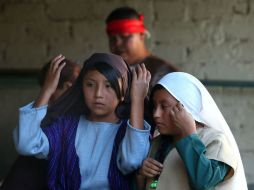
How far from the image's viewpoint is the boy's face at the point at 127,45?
4590 millimetres

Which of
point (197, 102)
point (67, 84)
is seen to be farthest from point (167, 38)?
point (197, 102)

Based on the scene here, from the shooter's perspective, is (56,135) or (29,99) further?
(29,99)

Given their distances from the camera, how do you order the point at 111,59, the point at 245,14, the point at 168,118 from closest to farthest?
the point at 168,118
the point at 111,59
the point at 245,14

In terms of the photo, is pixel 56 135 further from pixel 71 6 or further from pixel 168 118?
pixel 71 6

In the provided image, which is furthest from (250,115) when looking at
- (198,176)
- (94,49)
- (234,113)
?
(198,176)

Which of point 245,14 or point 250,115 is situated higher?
point 245,14

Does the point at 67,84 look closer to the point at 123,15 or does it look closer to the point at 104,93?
the point at 104,93

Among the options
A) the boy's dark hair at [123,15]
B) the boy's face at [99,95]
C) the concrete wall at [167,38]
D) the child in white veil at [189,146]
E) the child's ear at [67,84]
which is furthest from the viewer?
the concrete wall at [167,38]

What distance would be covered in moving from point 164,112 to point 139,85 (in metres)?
0.23

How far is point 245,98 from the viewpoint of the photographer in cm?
529

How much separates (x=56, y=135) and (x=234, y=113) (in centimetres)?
242

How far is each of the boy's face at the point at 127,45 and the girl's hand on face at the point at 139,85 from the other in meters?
1.47

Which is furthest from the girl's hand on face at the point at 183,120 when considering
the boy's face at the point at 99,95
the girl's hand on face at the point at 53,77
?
the girl's hand on face at the point at 53,77

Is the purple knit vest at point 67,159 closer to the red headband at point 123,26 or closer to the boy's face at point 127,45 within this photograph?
the boy's face at point 127,45
